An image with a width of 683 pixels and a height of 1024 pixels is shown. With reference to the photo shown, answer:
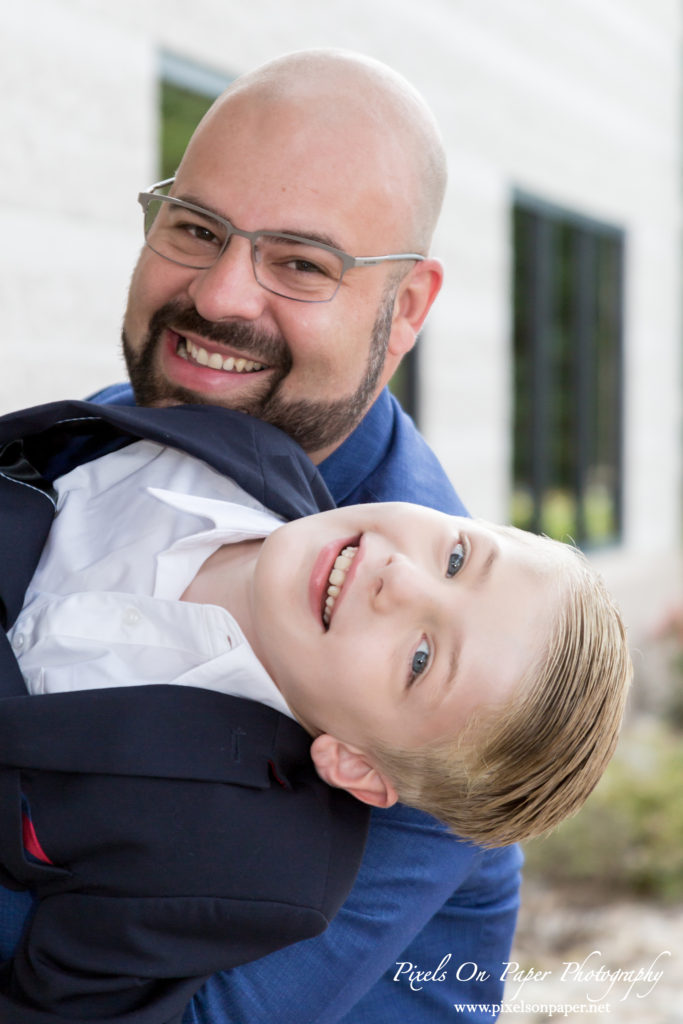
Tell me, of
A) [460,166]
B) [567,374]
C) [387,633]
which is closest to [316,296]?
[387,633]

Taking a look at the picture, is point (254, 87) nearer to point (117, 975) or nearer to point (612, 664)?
point (612, 664)

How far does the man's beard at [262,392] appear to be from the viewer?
206 centimetres

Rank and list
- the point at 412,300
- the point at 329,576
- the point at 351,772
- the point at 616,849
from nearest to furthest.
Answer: the point at 351,772, the point at 329,576, the point at 412,300, the point at 616,849

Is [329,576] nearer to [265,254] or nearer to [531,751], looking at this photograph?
[531,751]

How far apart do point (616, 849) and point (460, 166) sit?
3784mm

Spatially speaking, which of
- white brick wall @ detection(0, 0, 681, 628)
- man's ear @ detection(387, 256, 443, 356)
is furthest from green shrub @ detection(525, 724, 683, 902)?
man's ear @ detection(387, 256, 443, 356)

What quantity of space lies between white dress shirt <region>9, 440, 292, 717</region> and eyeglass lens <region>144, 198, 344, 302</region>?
407mm

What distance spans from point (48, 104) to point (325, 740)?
292cm

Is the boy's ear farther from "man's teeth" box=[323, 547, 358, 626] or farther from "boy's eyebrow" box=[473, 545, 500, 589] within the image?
"boy's eyebrow" box=[473, 545, 500, 589]

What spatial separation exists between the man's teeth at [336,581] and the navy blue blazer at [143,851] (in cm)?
25

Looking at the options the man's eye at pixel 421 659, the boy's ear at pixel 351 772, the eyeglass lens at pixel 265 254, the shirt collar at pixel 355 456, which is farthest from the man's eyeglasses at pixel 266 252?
the boy's ear at pixel 351 772

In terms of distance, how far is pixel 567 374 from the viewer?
8.93 meters

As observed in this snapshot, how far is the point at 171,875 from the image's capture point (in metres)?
1.45

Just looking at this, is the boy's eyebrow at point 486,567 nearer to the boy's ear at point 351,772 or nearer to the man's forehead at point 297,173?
the boy's ear at point 351,772
